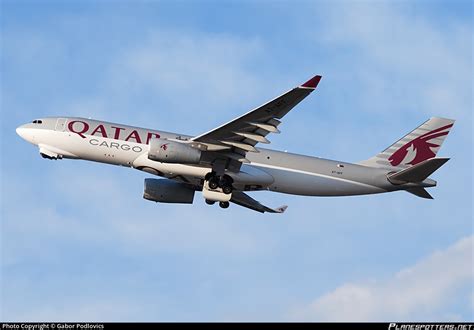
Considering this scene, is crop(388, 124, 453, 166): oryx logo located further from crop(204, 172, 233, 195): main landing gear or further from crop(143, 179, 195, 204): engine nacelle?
crop(143, 179, 195, 204): engine nacelle

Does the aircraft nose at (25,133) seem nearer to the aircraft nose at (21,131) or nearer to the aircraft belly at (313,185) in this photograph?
the aircraft nose at (21,131)

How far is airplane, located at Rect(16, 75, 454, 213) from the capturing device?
1956 inches

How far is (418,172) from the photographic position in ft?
170

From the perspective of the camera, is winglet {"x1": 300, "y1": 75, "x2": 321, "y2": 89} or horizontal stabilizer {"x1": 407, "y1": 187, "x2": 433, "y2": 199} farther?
horizontal stabilizer {"x1": 407, "y1": 187, "x2": 433, "y2": 199}

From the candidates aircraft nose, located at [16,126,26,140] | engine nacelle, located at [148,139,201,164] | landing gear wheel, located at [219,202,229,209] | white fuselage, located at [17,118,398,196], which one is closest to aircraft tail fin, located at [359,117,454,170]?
white fuselage, located at [17,118,398,196]

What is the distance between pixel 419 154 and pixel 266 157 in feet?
34.3

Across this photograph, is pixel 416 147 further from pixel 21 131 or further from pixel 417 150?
pixel 21 131

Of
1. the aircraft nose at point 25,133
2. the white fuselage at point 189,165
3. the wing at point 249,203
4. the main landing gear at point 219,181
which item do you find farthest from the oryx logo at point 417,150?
the aircraft nose at point 25,133

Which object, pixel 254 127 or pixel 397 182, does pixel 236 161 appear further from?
pixel 397 182

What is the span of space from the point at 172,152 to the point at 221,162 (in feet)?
11.1

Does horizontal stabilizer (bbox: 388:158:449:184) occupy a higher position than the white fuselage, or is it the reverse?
the white fuselage

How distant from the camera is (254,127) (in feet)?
160

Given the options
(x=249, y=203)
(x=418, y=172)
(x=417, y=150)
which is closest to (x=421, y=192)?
(x=418, y=172)

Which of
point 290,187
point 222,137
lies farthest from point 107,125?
point 290,187
